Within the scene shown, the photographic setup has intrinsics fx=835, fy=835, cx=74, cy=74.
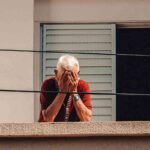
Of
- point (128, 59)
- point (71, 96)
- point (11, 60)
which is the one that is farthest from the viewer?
point (128, 59)

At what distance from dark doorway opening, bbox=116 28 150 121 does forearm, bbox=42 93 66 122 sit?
2165 millimetres

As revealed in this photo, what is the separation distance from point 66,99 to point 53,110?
222 mm

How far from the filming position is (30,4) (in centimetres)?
700

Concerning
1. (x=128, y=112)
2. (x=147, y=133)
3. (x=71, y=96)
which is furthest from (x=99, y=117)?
(x=147, y=133)

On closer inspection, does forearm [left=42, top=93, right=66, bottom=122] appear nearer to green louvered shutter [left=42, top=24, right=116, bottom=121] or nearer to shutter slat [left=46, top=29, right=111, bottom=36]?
green louvered shutter [left=42, top=24, right=116, bottom=121]

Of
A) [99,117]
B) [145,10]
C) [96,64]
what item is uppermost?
[145,10]

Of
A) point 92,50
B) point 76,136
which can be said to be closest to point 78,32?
point 92,50

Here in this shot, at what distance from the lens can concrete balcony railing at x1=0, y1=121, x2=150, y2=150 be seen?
4391mm

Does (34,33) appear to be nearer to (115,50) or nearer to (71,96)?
(115,50)

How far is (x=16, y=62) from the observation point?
6859 mm

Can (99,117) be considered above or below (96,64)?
below

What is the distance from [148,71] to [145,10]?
0.54m

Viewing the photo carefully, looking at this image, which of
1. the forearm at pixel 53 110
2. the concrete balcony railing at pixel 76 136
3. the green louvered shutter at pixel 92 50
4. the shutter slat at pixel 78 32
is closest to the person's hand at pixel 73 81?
the forearm at pixel 53 110

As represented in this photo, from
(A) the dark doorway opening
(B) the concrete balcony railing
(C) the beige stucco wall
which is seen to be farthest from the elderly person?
(A) the dark doorway opening
